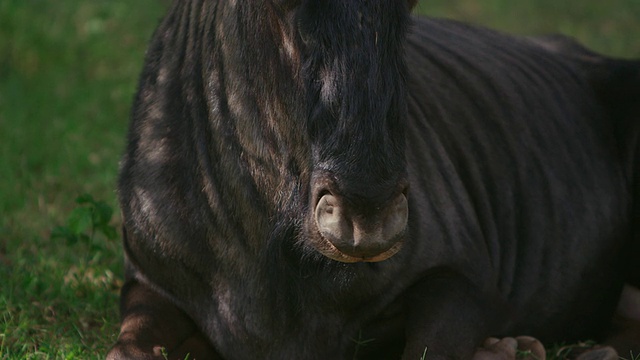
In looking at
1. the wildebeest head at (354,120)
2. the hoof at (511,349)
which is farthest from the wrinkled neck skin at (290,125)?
the hoof at (511,349)

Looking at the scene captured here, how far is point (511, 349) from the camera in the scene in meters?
4.75

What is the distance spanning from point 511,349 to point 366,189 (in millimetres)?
1308

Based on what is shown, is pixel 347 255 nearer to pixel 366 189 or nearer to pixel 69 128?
pixel 366 189

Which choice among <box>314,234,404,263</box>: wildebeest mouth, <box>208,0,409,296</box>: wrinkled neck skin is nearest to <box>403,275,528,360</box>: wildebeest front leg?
<box>208,0,409,296</box>: wrinkled neck skin

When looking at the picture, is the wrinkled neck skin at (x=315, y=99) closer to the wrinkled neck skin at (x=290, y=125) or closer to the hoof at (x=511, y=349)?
the wrinkled neck skin at (x=290, y=125)

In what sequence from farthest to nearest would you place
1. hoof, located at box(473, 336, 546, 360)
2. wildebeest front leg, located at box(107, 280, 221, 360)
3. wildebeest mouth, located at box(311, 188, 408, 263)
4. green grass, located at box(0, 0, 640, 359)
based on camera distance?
green grass, located at box(0, 0, 640, 359) → hoof, located at box(473, 336, 546, 360) → wildebeest front leg, located at box(107, 280, 221, 360) → wildebeest mouth, located at box(311, 188, 408, 263)

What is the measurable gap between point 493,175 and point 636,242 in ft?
2.89

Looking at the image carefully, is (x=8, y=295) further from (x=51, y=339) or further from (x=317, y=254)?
(x=317, y=254)

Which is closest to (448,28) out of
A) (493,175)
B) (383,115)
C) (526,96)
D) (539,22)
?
(526,96)

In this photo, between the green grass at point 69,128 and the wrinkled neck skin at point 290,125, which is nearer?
the wrinkled neck skin at point 290,125

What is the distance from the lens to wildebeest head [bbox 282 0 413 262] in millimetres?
3795

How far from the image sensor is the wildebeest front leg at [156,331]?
179 inches

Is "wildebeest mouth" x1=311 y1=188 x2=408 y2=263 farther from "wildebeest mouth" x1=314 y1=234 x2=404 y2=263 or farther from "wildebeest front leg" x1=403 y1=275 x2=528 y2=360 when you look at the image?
"wildebeest front leg" x1=403 y1=275 x2=528 y2=360

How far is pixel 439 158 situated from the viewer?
16.8 feet
